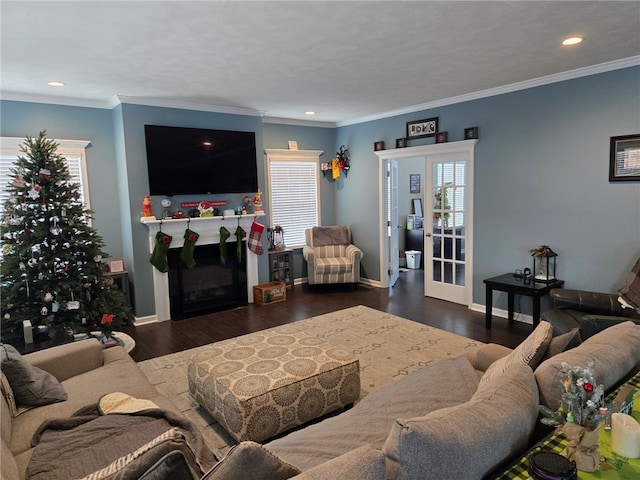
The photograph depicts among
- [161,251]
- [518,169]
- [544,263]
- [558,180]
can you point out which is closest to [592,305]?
[544,263]

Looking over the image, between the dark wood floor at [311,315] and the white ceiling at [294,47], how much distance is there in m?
2.63

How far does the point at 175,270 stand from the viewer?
17.0ft

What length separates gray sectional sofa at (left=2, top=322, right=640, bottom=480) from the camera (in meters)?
1.12

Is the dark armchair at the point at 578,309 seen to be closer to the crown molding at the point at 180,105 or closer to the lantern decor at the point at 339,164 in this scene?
the lantern decor at the point at 339,164

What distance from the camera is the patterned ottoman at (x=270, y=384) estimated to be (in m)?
2.43

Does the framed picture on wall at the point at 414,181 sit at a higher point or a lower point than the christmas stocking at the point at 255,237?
higher

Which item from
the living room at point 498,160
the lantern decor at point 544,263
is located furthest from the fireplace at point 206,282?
the lantern decor at point 544,263

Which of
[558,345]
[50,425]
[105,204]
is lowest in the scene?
[50,425]

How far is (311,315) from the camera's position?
5.21m

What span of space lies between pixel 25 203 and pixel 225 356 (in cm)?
224

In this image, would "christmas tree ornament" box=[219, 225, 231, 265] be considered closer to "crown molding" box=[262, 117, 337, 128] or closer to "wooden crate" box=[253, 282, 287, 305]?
"wooden crate" box=[253, 282, 287, 305]

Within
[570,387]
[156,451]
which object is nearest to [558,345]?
[570,387]

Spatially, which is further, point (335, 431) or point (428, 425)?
point (335, 431)

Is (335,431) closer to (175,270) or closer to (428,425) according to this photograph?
(428,425)
